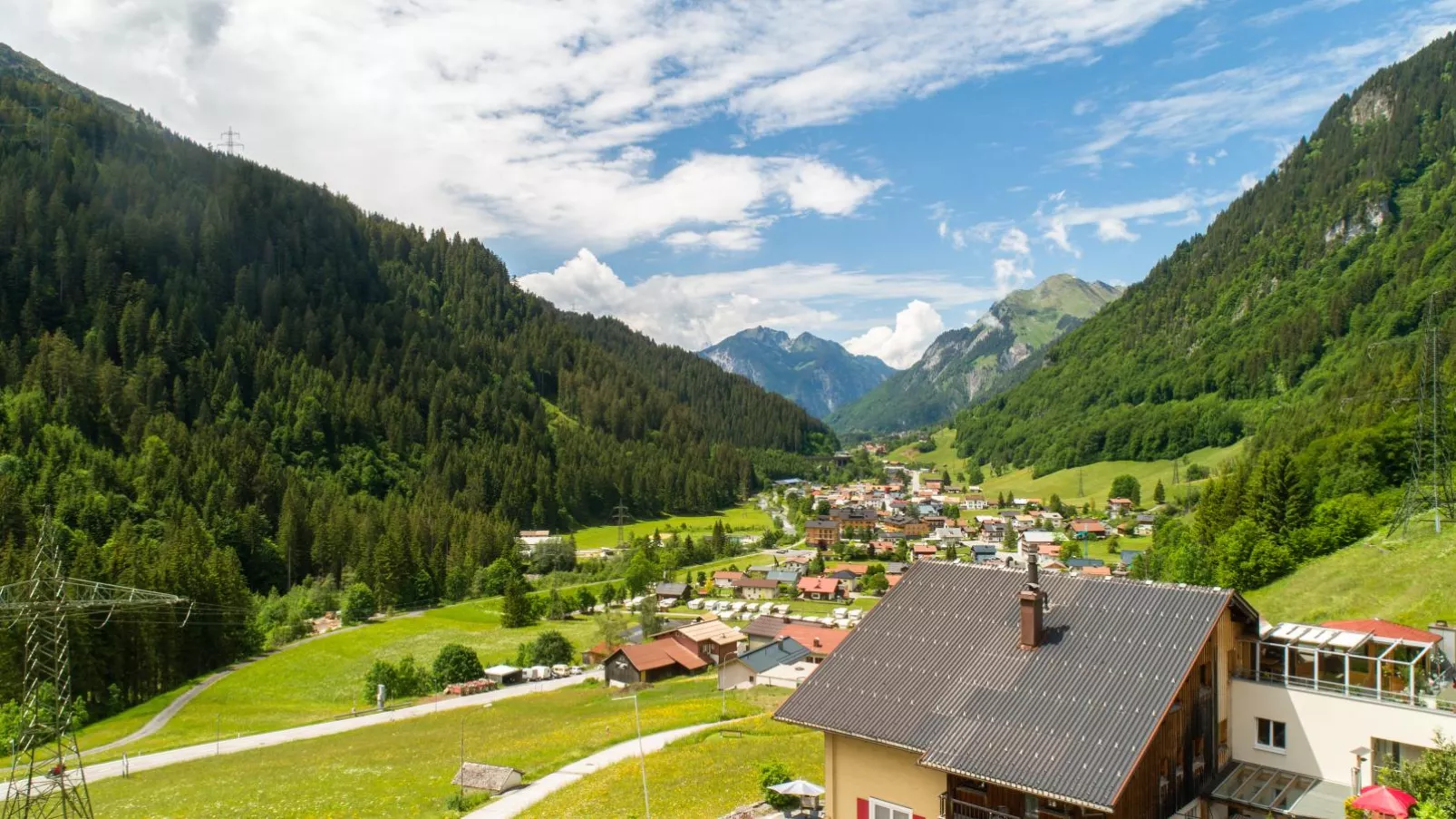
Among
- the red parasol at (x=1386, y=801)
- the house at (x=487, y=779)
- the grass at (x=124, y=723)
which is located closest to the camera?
the red parasol at (x=1386, y=801)

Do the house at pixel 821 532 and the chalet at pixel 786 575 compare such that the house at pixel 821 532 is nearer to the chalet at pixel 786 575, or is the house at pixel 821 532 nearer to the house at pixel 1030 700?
the chalet at pixel 786 575

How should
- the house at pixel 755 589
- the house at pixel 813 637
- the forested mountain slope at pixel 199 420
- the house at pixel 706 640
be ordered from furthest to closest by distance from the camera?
the house at pixel 755 589 → the forested mountain slope at pixel 199 420 → the house at pixel 706 640 → the house at pixel 813 637

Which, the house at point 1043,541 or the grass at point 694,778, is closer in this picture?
the grass at point 694,778

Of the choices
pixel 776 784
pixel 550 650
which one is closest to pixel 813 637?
pixel 550 650

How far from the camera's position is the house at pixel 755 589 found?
392 ft

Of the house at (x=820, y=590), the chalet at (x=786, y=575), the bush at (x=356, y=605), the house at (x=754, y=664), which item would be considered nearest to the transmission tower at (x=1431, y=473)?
the house at (x=754, y=664)

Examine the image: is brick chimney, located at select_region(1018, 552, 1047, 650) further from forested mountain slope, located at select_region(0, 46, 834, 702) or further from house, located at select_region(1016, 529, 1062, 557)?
house, located at select_region(1016, 529, 1062, 557)

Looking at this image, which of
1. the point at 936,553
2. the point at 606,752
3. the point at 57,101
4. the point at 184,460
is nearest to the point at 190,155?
the point at 57,101

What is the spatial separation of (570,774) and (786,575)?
9111 cm

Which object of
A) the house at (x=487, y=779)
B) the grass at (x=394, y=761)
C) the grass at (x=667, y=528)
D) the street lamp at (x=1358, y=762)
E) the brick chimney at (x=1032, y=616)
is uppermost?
the brick chimney at (x=1032, y=616)

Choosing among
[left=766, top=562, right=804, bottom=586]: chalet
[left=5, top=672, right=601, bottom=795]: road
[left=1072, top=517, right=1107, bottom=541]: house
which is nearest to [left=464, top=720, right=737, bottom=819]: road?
[left=5, top=672, right=601, bottom=795]: road

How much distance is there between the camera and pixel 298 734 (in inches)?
2090

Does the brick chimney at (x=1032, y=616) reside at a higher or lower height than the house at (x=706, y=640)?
higher

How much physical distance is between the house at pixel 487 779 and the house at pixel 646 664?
32724mm
